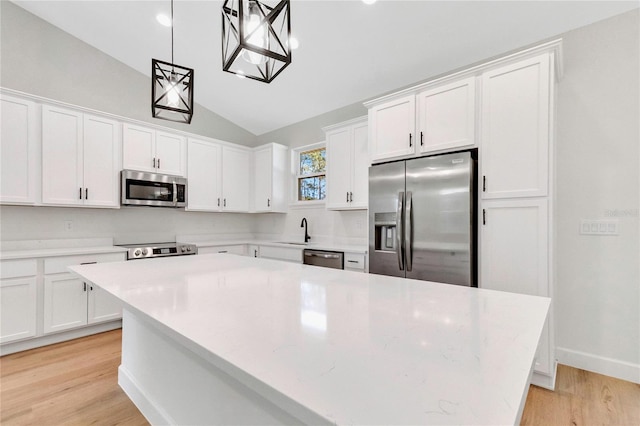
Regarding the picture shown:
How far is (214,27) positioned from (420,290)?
11.3ft

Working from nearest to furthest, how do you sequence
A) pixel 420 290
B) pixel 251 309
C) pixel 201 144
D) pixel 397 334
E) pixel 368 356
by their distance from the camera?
pixel 368 356
pixel 397 334
pixel 251 309
pixel 420 290
pixel 201 144

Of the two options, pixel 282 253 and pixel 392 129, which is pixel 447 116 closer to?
pixel 392 129

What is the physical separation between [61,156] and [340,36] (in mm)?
3228

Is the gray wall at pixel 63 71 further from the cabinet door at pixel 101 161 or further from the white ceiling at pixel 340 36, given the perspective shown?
the cabinet door at pixel 101 161

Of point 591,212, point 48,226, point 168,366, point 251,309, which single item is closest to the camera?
point 251,309

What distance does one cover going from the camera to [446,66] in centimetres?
318

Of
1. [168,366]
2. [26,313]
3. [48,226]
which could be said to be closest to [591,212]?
[168,366]

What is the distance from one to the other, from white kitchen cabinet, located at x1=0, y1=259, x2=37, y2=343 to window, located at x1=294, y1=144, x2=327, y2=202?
10.7 feet

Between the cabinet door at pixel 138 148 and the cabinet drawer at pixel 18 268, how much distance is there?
4.54 feet

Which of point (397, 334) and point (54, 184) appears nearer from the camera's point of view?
point (397, 334)

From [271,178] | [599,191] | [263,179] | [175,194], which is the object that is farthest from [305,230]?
[599,191]

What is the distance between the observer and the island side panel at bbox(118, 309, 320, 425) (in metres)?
0.92

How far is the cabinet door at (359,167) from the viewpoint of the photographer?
11.7 ft

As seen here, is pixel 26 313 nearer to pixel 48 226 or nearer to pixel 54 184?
pixel 48 226
